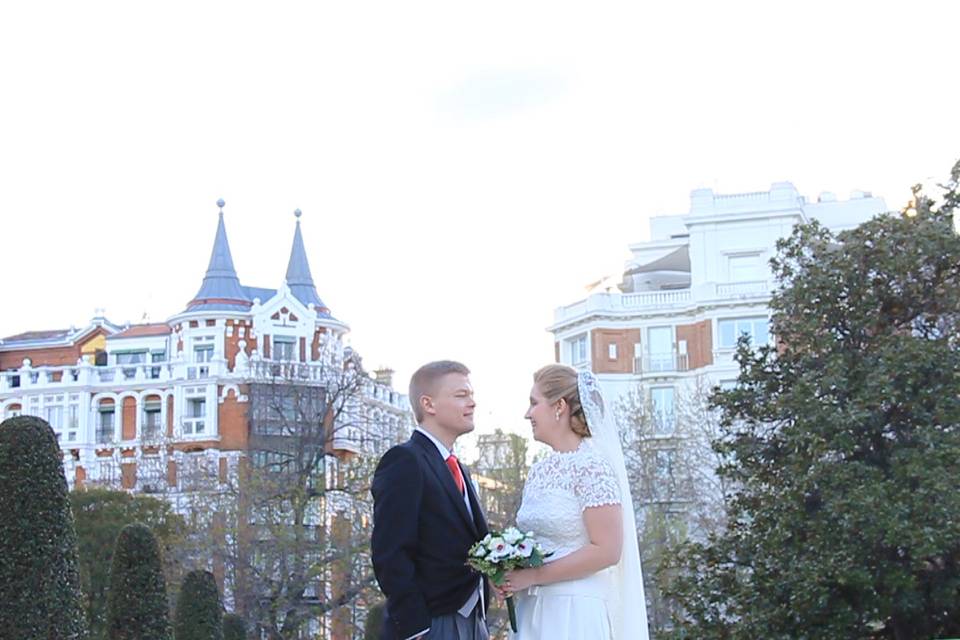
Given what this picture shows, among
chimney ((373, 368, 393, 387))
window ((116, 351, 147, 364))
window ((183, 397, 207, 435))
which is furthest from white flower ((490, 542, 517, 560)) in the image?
window ((116, 351, 147, 364))

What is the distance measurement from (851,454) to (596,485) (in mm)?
10917

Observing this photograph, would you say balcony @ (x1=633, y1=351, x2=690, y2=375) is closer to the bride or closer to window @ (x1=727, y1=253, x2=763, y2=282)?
window @ (x1=727, y1=253, x2=763, y2=282)

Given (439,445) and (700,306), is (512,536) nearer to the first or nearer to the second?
(439,445)

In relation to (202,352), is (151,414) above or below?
below

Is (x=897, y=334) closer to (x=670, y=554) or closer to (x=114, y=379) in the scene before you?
(x=670, y=554)

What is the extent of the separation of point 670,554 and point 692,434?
71.7ft

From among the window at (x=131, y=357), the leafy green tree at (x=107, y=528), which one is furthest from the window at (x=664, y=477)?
the window at (x=131, y=357)

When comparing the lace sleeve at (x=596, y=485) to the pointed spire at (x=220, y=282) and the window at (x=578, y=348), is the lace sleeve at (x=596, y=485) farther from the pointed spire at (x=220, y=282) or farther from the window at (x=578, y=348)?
the pointed spire at (x=220, y=282)

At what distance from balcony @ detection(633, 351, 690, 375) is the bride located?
45938mm

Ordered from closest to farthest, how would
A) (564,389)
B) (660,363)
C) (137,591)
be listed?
(564,389) < (137,591) < (660,363)

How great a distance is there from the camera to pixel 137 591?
16656mm

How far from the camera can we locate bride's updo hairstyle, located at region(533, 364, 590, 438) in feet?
22.9

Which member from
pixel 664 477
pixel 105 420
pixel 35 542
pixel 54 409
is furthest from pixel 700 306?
pixel 35 542

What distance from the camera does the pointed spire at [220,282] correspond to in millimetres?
65688
